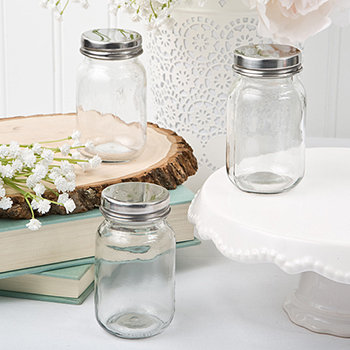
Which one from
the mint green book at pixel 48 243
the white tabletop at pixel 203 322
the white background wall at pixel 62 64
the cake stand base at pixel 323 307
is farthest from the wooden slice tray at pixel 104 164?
the white background wall at pixel 62 64

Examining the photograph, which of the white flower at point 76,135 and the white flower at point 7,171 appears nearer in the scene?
the white flower at point 7,171

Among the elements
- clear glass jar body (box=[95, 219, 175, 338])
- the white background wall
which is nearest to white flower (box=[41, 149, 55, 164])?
clear glass jar body (box=[95, 219, 175, 338])

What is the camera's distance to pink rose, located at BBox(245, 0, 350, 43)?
2.97 feet

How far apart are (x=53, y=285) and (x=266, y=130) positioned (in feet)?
1.01

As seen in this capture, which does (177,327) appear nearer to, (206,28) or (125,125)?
(125,125)

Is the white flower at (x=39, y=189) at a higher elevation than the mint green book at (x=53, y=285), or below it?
higher

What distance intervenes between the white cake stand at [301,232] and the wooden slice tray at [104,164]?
8 cm

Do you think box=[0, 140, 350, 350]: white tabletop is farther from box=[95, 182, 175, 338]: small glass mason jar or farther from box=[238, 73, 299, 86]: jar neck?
box=[238, 73, 299, 86]: jar neck

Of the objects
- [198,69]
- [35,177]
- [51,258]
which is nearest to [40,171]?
[35,177]

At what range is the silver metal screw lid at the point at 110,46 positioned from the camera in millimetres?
976

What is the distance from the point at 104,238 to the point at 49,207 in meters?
0.07

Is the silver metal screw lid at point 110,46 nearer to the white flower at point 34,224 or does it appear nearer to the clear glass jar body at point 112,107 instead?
the clear glass jar body at point 112,107

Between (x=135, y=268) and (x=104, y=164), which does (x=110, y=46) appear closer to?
(x=104, y=164)

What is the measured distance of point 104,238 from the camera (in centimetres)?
85
